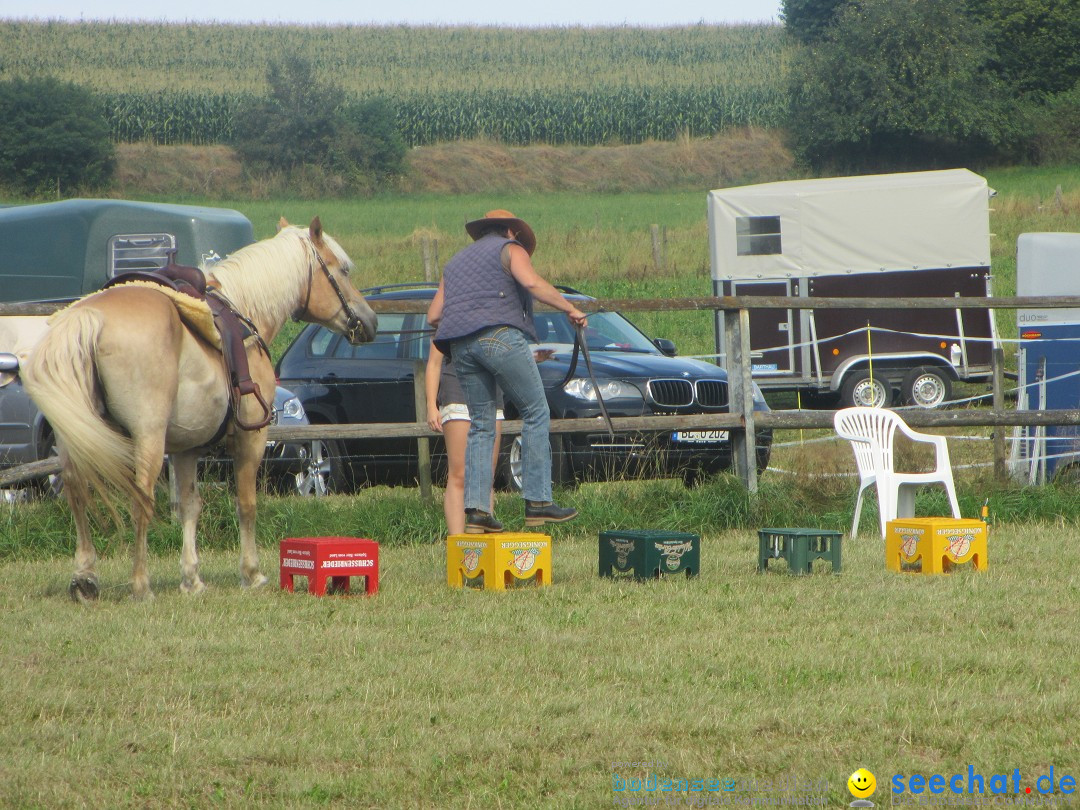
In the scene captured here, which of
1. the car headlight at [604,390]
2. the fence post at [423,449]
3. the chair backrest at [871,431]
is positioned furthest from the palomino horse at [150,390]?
the chair backrest at [871,431]

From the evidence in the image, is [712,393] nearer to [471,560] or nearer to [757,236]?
[471,560]

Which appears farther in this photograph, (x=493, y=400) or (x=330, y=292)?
(x=330, y=292)

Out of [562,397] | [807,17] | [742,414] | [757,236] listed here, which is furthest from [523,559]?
[807,17]

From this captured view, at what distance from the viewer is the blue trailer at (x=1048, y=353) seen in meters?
10.7

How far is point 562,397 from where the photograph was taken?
10.1 meters

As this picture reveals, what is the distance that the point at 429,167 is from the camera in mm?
53562

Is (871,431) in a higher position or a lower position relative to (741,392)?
lower

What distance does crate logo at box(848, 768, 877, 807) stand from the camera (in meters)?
3.40

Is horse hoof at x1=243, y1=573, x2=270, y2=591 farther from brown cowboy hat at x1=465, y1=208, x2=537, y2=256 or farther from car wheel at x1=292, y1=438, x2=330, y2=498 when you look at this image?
car wheel at x1=292, y1=438, x2=330, y2=498

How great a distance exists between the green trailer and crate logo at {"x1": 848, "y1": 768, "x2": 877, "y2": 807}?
40.2ft

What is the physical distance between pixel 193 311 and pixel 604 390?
4.52 m

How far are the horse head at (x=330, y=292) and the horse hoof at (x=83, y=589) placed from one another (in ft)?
6.13

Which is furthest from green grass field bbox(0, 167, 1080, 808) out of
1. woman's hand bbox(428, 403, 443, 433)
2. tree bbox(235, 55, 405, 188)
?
tree bbox(235, 55, 405, 188)

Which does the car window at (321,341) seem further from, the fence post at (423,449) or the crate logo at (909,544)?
the crate logo at (909,544)
